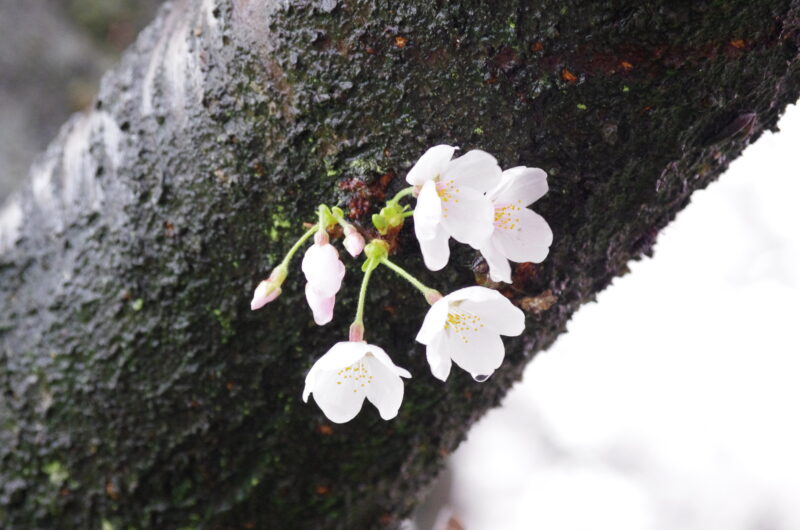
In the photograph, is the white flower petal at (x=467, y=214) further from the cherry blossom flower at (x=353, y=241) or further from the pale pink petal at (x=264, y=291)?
the pale pink petal at (x=264, y=291)

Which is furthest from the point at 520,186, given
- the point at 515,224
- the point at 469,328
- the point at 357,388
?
the point at 357,388

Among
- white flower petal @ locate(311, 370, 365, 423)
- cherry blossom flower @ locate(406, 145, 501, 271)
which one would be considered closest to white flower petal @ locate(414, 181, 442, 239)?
cherry blossom flower @ locate(406, 145, 501, 271)

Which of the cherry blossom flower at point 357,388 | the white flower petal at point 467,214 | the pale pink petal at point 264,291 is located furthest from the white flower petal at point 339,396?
the white flower petal at point 467,214

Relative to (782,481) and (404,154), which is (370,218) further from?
(782,481)

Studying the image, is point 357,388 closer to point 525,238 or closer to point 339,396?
point 339,396

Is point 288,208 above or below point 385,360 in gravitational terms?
above

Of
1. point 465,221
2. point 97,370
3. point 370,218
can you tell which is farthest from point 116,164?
point 465,221

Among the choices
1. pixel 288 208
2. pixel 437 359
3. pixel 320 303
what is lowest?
pixel 437 359
